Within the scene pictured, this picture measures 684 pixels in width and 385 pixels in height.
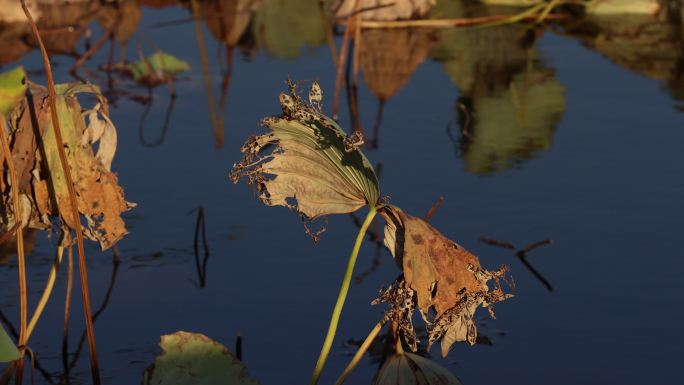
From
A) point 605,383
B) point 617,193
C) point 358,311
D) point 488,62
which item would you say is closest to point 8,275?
point 358,311

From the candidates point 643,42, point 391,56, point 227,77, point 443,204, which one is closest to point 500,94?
point 391,56

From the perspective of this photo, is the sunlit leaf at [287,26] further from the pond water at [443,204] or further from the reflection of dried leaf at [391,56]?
the reflection of dried leaf at [391,56]

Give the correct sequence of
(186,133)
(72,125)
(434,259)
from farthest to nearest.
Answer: (186,133) < (72,125) < (434,259)

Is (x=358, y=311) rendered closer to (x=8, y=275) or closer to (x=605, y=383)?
(x=605, y=383)

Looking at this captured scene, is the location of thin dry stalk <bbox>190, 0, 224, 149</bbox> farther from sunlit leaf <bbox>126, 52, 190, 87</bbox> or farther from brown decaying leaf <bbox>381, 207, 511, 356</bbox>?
brown decaying leaf <bbox>381, 207, 511, 356</bbox>

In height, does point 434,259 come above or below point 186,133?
above

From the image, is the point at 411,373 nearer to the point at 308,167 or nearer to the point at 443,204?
the point at 308,167
